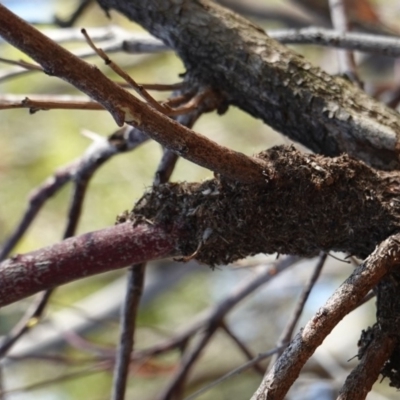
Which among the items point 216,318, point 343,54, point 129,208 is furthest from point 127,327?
point 129,208

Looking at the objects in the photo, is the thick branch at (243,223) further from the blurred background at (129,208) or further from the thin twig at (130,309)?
the blurred background at (129,208)

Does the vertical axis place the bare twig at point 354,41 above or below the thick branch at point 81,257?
above

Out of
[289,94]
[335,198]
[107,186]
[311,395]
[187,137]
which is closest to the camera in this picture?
[187,137]

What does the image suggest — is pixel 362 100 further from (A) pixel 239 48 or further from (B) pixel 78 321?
(B) pixel 78 321

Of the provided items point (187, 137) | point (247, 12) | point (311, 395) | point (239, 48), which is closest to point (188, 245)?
point (187, 137)

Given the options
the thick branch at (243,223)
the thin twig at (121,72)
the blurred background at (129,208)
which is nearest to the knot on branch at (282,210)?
the thick branch at (243,223)

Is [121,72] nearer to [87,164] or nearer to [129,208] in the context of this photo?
[87,164]
